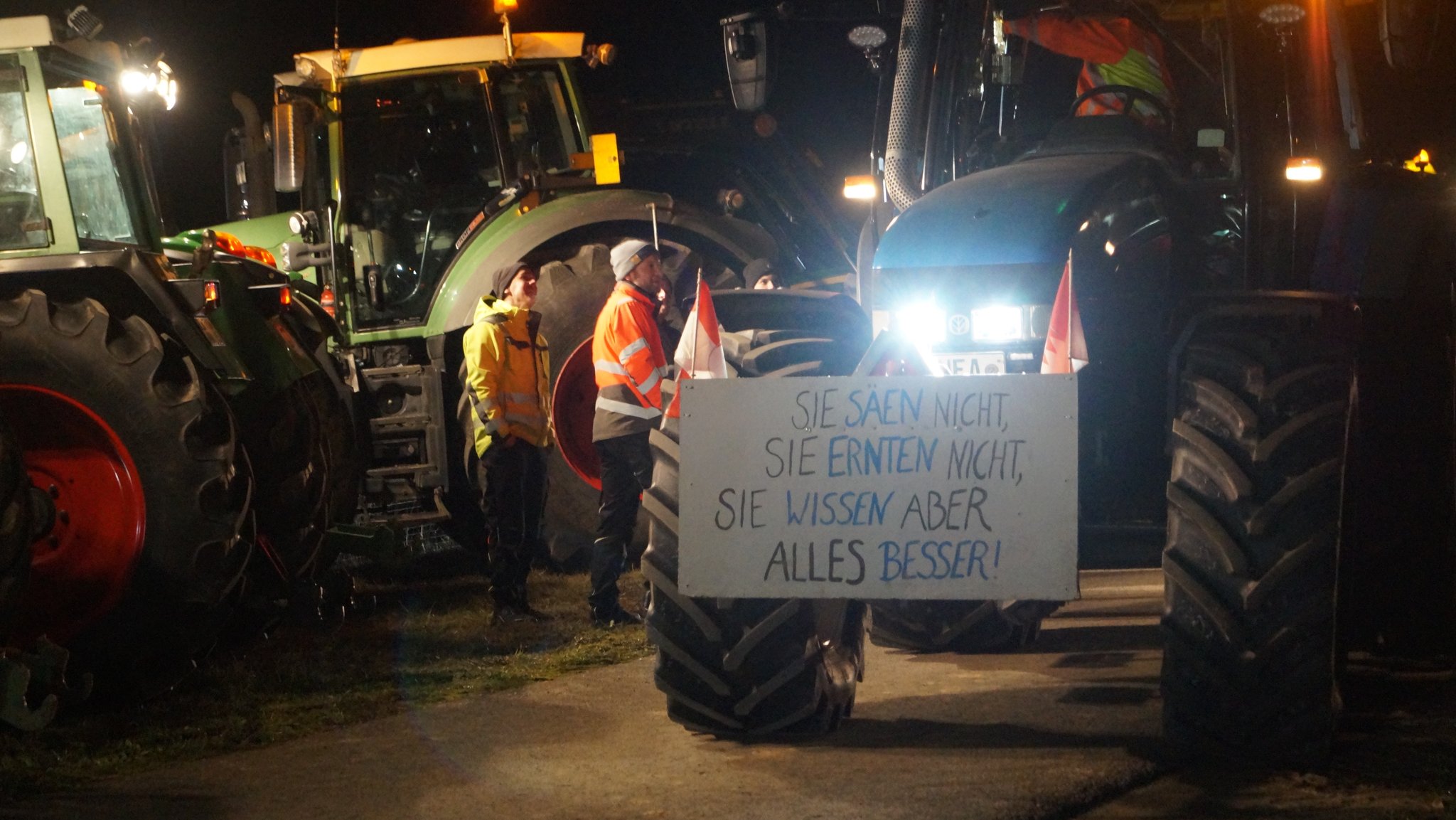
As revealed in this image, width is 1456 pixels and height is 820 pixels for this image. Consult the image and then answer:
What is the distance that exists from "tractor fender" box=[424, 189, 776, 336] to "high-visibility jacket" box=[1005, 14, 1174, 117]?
159 inches

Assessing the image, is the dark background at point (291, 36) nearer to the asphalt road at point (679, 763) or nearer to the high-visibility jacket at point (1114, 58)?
the high-visibility jacket at point (1114, 58)

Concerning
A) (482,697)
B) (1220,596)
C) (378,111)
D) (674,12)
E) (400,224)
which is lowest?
(482,697)

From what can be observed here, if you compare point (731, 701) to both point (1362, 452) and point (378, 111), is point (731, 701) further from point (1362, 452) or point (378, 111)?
point (378, 111)

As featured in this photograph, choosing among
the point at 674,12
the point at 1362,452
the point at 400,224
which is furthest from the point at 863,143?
the point at 674,12

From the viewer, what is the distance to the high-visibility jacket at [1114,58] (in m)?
6.42

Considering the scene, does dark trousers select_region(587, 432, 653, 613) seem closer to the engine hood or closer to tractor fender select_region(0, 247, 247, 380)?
tractor fender select_region(0, 247, 247, 380)

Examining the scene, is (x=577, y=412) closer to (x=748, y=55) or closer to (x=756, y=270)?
(x=756, y=270)

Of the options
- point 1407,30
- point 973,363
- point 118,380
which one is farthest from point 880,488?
point 118,380

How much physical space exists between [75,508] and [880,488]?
3.42 m

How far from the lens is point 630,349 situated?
8.54 m

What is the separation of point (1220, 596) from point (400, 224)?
7.00 metres

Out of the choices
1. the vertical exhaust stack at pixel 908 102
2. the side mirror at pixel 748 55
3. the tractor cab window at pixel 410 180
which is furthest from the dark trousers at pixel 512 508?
the vertical exhaust stack at pixel 908 102

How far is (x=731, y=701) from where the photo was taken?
5.67 meters

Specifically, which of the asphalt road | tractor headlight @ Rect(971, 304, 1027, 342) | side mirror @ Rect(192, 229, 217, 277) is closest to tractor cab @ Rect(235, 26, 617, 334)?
side mirror @ Rect(192, 229, 217, 277)
